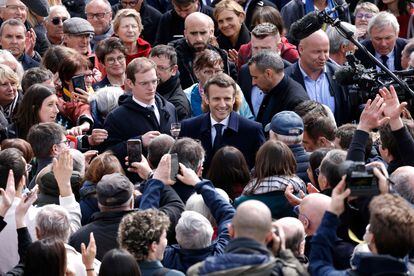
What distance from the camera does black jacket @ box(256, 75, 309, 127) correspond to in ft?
36.0

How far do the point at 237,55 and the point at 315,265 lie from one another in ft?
20.7

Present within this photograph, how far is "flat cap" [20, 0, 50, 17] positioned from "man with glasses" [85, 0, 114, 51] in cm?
48

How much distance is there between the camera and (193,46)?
Answer: 12.7 meters

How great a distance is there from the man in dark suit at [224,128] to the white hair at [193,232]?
2.59m

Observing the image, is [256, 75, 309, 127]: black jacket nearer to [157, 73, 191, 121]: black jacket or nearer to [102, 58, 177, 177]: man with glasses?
[157, 73, 191, 121]: black jacket

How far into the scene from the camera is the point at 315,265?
6.75 meters

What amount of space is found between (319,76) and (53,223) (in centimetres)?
461

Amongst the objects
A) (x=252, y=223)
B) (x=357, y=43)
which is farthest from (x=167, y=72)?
(x=252, y=223)

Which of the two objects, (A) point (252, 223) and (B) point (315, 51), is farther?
(B) point (315, 51)

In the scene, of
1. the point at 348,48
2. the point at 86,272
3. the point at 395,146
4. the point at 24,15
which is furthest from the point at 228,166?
the point at 24,15

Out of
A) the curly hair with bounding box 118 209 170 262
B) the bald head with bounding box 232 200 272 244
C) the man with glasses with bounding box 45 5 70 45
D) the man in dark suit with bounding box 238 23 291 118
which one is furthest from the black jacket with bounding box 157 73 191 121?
the bald head with bounding box 232 200 272 244

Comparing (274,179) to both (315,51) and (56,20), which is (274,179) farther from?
(56,20)

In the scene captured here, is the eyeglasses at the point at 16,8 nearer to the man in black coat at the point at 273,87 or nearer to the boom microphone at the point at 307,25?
the man in black coat at the point at 273,87

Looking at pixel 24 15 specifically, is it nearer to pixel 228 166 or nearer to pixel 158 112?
pixel 158 112
